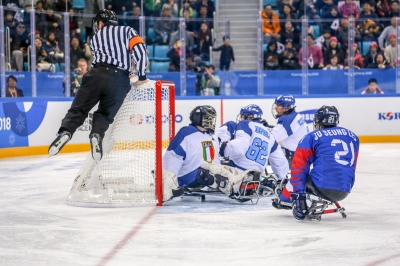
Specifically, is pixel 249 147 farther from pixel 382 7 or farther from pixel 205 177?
pixel 382 7

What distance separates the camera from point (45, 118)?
37.9ft

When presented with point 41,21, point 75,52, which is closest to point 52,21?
point 41,21

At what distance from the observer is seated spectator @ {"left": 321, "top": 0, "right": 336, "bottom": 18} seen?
1360 cm

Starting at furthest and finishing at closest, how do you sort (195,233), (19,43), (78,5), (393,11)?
(393,11) < (78,5) < (19,43) < (195,233)

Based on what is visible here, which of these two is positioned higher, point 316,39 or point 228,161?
point 316,39

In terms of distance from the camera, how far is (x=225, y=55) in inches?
502

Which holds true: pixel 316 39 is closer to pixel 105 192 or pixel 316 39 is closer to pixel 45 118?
Answer: pixel 45 118

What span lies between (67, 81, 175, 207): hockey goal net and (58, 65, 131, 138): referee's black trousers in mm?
325

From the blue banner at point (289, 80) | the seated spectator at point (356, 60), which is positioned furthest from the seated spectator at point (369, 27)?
the blue banner at point (289, 80)

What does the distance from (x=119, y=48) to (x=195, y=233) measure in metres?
2.09

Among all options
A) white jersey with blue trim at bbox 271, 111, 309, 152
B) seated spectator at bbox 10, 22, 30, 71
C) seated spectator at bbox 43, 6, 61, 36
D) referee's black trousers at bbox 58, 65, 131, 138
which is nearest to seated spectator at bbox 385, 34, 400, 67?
white jersey with blue trim at bbox 271, 111, 309, 152

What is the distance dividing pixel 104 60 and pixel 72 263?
266cm

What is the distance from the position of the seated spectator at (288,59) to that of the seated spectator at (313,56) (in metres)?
0.10

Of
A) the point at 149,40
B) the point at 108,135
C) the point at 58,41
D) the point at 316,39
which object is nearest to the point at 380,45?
the point at 316,39
